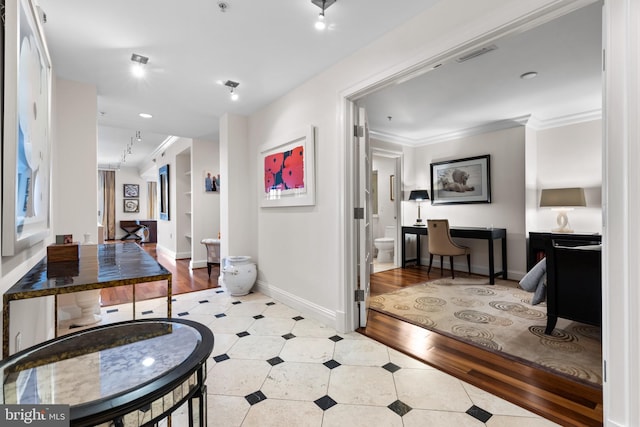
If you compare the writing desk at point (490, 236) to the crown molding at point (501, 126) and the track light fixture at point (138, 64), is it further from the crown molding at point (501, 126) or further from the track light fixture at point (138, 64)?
the track light fixture at point (138, 64)

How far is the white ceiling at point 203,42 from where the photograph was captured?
1.93 meters

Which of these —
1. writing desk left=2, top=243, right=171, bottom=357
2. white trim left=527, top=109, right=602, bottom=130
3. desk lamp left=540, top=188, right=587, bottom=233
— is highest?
white trim left=527, top=109, right=602, bottom=130

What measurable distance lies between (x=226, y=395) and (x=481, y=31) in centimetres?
249

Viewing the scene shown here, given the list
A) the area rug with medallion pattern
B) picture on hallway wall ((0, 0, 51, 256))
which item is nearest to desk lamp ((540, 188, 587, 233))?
the area rug with medallion pattern

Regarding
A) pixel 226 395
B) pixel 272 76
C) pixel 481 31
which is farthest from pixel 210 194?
pixel 481 31

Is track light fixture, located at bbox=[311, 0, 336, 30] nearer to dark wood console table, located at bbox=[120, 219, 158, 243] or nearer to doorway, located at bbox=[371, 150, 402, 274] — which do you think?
doorway, located at bbox=[371, 150, 402, 274]

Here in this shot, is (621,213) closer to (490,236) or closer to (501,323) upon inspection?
(501,323)

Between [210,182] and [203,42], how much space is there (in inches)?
154

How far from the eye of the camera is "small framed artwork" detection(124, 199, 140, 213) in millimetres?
10648

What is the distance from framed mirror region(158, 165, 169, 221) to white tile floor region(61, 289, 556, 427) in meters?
5.17

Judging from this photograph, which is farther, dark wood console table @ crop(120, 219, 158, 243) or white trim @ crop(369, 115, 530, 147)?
dark wood console table @ crop(120, 219, 158, 243)

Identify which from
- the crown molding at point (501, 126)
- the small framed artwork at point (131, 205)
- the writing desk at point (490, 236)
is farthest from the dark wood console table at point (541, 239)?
the small framed artwork at point (131, 205)

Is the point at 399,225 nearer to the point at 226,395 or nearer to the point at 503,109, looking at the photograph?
the point at 503,109

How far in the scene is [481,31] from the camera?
1.66 meters
